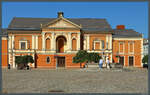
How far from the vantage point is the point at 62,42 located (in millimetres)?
57281

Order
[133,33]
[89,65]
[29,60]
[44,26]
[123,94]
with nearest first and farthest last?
[123,94] < [89,65] < [29,60] < [44,26] < [133,33]

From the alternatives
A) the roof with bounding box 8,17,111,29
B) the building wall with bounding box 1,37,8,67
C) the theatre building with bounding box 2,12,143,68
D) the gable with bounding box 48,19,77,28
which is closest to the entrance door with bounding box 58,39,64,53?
the theatre building with bounding box 2,12,143,68

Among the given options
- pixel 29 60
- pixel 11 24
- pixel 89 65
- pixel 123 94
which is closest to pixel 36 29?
pixel 11 24

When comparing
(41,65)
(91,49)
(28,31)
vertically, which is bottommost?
(41,65)

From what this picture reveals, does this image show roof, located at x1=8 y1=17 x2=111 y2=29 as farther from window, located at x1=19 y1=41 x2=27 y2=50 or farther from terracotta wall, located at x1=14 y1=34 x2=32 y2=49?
window, located at x1=19 y1=41 x2=27 y2=50

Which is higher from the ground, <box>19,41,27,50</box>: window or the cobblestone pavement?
<box>19,41,27,50</box>: window

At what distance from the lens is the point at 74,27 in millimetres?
53875

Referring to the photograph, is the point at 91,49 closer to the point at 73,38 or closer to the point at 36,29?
the point at 73,38

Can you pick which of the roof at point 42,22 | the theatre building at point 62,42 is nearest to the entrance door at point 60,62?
the theatre building at point 62,42

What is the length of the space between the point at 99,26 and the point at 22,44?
63.7ft

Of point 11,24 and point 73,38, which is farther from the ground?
point 11,24

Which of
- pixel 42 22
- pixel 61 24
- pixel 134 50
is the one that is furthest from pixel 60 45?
pixel 134 50

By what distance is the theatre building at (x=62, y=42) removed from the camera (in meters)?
53.8

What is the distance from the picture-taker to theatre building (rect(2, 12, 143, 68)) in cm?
5381
